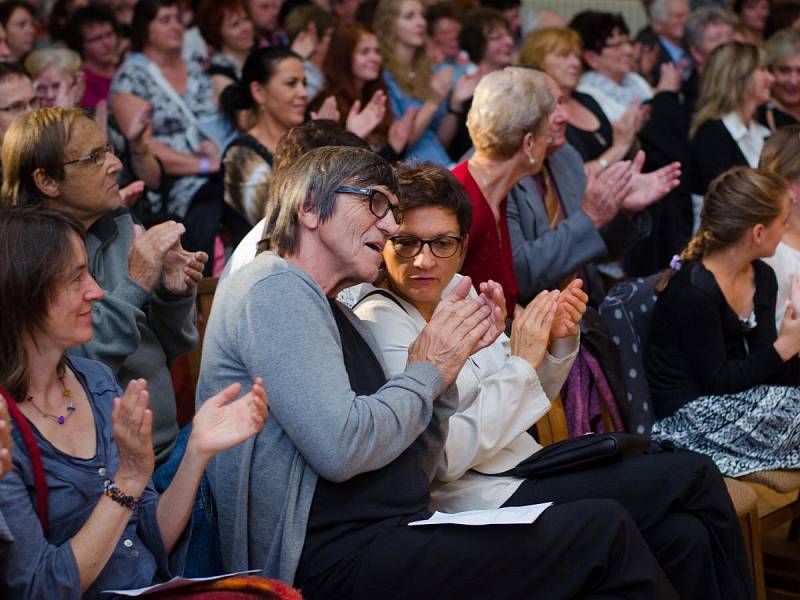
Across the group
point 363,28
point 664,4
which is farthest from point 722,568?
point 664,4

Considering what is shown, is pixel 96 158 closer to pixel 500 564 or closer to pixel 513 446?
pixel 513 446

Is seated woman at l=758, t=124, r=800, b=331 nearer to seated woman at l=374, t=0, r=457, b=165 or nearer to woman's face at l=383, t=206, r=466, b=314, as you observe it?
woman's face at l=383, t=206, r=466, b=314

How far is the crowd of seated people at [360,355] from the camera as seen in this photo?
2189mm

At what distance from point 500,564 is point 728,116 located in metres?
3.79

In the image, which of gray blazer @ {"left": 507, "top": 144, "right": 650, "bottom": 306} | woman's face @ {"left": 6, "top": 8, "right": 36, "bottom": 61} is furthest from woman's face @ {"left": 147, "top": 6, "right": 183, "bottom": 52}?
gray blazer @ {"left": 507, "top": 144, "right": 650, "bottom": 306}

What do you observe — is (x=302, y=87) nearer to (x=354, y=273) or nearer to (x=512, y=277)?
(x=512, y=277)

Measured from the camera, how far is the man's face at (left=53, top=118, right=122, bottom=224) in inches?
120

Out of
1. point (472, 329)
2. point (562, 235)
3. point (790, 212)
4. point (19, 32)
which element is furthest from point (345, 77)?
point (472, 329)

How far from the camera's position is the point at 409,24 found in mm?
6184

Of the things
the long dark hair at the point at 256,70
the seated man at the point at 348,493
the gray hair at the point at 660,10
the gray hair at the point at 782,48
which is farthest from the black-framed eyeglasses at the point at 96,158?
the gray hair at the point at 660,10

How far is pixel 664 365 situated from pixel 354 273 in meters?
1.40

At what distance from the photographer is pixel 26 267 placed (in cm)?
216

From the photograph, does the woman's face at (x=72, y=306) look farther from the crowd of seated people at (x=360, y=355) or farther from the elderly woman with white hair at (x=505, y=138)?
the elderly woman with white hair at (x=505, y=138)

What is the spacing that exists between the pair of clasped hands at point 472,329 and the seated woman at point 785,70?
12.5ft
